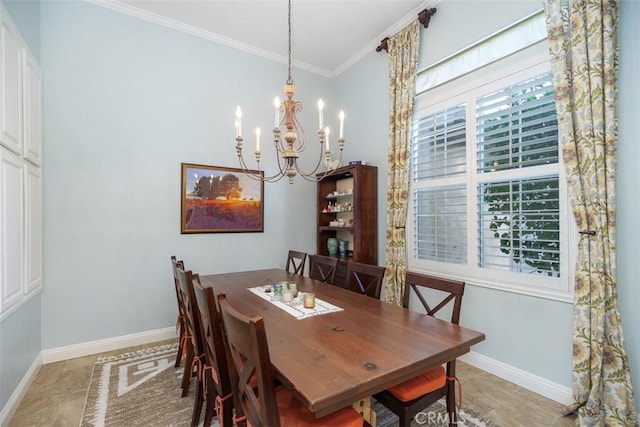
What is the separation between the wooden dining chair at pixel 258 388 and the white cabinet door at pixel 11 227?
5.89 ft

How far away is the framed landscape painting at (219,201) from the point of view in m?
3.46

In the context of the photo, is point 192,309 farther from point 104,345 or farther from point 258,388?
point 104,345

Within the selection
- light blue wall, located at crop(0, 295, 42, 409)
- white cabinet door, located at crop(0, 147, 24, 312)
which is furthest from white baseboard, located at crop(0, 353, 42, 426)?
white cabinet door, located at crop(0, 147, 24, 312)

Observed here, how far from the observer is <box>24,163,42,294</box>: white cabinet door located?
239 centimetres

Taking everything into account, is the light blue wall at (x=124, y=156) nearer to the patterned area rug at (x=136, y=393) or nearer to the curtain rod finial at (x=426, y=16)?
the patterned area rug at (x=136, y=393)

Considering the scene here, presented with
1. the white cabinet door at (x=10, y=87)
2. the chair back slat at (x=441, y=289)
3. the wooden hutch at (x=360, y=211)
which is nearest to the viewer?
the chair back slat at (x=441, y=289)

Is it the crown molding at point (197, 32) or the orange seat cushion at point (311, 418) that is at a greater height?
the crown molding at point (197, 32)

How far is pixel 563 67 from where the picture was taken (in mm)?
2074

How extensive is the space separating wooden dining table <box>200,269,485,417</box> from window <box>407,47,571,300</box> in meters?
1.20

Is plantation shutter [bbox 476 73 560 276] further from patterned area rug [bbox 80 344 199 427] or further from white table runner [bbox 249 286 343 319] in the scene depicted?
patterned area rug [bbox 80 344 199 427]

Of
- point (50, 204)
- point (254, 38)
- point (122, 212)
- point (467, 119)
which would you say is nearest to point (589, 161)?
Result: point (467, 119)

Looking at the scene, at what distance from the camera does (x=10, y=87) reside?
2.10 m

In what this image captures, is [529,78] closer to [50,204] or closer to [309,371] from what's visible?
[309,371]

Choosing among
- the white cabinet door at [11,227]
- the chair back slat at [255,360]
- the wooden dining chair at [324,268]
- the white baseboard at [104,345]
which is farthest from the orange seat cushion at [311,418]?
the white baseboard at [104,345]
